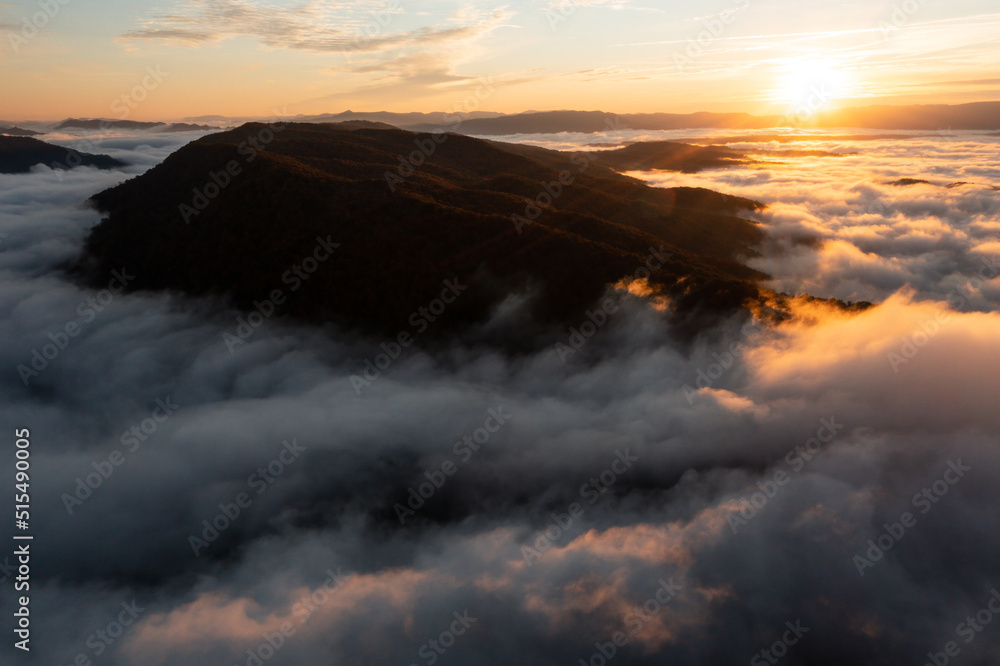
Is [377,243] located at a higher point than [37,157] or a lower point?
lower

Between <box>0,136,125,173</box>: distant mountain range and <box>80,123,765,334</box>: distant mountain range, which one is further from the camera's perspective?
<box>0,136,125,173</box>: distant mountain range

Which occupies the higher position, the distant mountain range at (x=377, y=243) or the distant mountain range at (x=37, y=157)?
the distant mountain range at (x=37, y=157)

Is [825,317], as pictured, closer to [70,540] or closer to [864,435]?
[864,435]

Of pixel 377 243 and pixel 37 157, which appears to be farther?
pixel 37 157

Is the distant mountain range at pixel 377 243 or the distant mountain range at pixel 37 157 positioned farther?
the distant mountain range at pixel 37 157

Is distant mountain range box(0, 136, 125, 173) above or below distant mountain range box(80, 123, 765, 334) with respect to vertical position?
above
